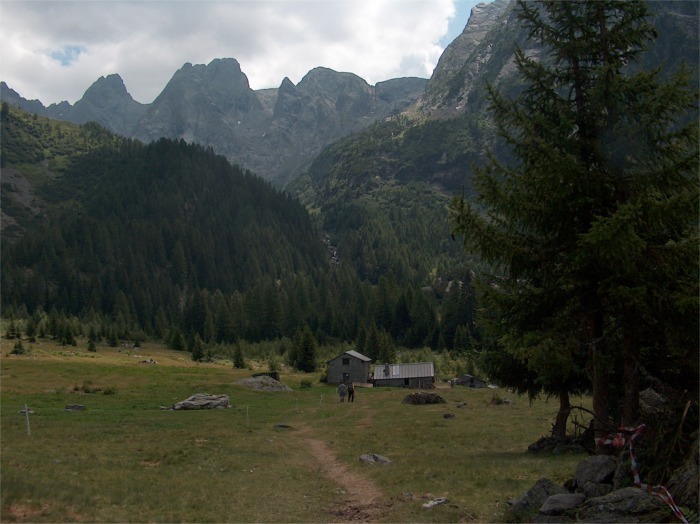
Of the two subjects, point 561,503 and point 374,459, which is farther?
point 374,459

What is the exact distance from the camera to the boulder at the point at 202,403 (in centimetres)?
4666

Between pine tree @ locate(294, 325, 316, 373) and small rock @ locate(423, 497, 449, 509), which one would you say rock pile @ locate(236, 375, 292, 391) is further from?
small rock @ locate(423, 497, 449, 509)

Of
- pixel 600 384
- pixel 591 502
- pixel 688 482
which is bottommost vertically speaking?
pixel 591 502

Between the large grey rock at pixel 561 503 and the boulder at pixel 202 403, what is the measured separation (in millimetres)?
38065

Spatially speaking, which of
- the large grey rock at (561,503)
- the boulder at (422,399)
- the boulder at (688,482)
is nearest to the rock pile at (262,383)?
the boulder at (422,399)

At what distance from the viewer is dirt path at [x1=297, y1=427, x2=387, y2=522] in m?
15.8

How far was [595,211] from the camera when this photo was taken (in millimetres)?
16344

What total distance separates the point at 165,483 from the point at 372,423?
2504cm

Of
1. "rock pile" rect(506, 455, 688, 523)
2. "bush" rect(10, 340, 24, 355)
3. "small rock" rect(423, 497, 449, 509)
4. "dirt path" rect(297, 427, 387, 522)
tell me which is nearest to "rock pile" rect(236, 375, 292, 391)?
"bush" rect(10, 340, 24, 355)

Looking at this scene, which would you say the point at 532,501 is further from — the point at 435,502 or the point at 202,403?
the point at 202,403

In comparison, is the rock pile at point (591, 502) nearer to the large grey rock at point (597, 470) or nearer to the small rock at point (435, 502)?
the large grey rock at point (597, 470)

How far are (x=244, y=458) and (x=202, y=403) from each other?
2471 centimetres

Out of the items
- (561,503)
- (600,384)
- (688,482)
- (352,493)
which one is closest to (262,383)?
(352,493)

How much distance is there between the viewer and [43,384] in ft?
178
